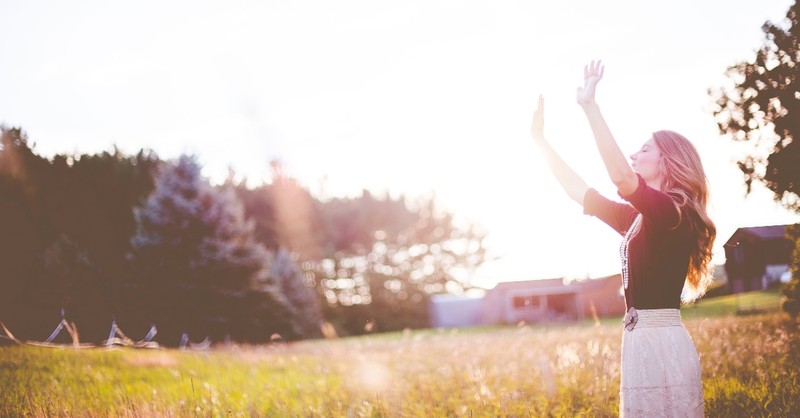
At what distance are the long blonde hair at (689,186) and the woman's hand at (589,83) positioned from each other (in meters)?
0.52

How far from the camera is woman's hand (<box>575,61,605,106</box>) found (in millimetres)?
2289

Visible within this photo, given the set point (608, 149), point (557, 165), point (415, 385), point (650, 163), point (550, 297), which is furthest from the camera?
point (550, 297)

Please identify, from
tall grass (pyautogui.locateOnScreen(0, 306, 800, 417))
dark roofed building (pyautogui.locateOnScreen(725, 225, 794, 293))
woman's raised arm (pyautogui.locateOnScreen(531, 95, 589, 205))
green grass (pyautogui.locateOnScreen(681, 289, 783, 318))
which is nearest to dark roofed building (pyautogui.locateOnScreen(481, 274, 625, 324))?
green grass (pyautogui.locateOnScreen(681, 289, 783, 318))

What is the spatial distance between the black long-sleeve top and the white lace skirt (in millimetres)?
88

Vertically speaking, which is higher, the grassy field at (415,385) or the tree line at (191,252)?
the tree line at (191,252)

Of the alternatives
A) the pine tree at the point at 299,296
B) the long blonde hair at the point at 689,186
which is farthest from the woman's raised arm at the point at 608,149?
the pine tree at the point at 299,296

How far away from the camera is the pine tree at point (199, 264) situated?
17.9m

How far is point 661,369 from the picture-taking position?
2.43 metres

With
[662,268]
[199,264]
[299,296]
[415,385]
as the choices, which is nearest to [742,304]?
[415,385]

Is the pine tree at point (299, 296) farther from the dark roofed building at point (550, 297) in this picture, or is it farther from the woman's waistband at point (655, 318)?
the woman's waistband at point (655, 318)

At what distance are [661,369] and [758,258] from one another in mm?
5550

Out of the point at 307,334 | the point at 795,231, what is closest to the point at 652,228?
the point at 795,231

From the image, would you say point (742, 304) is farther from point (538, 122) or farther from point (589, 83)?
point (589, 83)

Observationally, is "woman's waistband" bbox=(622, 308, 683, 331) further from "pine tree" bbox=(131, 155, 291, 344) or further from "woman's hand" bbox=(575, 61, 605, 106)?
"pine tree" bbox=(131, 155, 291, 344)
